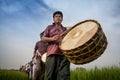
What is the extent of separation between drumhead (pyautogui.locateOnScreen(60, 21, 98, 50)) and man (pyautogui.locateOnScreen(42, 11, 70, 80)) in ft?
0.59

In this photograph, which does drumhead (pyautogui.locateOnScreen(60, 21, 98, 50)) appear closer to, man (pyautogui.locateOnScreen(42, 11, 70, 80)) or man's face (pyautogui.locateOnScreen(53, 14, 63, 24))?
man (pyautogui.locateOnScreen(42, 11, 70, 80))

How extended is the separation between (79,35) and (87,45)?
2.28 ft

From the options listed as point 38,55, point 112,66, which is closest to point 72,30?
point 38,55

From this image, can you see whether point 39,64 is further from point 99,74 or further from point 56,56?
point 56,56

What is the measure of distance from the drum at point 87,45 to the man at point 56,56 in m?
0.29

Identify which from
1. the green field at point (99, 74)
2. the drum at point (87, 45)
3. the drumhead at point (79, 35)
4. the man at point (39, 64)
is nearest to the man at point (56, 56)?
the drumhead at point (79, 35)

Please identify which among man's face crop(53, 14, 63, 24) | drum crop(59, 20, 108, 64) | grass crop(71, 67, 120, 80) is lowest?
grass crop(71, 67, 120, 80)

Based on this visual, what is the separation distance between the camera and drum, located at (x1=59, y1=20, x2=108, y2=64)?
5664 mm

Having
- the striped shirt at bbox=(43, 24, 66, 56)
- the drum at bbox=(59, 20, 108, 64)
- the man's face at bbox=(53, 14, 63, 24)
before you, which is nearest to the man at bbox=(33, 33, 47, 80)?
the striped shirt at bbox=(43, 24, 66, 56)

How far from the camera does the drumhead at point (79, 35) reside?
588 cm

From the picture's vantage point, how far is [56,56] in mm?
6527

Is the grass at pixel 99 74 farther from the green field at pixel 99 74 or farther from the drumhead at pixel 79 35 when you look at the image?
the drumhead at pixel 79 35

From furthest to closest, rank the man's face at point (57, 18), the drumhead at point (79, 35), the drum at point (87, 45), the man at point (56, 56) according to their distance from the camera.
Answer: the man's face at point (57, 18)
the man at point (56, 56)
the drumhead at point (79, 35)
the drum at point (87, 45)

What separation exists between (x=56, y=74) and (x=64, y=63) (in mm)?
333
